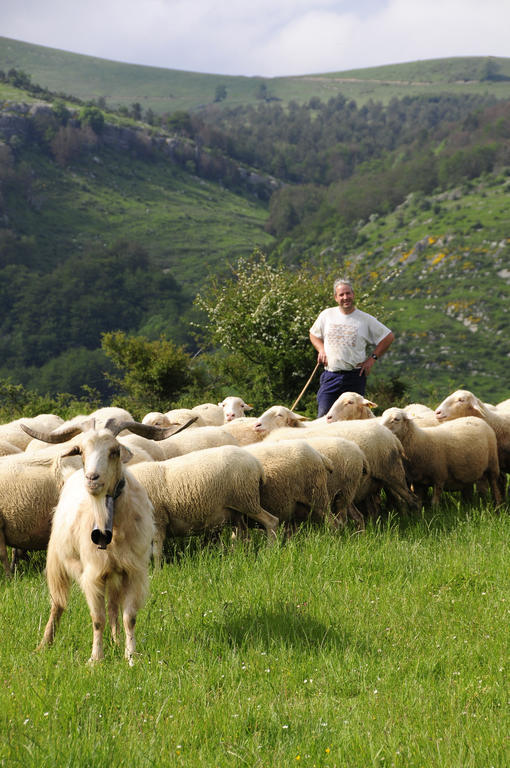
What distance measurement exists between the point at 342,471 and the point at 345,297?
2.38 meters

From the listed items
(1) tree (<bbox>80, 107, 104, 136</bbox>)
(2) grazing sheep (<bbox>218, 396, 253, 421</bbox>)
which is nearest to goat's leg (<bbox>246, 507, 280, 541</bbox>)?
(2) grazing sheep (<bbox>218, 396, 253, 421</bbox>)

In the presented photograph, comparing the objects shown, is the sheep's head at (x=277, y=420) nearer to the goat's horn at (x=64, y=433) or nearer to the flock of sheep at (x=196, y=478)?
the flock of sheep at (x=196, y=478)

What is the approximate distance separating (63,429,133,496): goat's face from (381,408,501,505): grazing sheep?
14.2ft

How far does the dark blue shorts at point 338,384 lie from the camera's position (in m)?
8.80

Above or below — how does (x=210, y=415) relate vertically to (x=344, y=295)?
below

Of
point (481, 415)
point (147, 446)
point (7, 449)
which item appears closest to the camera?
point (147, 446)

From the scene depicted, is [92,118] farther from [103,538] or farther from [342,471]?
[103,538]

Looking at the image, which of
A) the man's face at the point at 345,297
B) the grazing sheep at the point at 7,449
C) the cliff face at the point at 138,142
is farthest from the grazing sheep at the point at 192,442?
the cliff face at the point at 138,142

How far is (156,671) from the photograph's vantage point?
12.7ft

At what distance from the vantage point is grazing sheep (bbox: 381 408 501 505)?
784cm

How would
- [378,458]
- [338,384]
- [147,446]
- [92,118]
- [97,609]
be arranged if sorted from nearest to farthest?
[97,609] < [378,458] < [147,446] < [338,384] < [92,118]

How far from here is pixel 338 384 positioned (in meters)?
8.85

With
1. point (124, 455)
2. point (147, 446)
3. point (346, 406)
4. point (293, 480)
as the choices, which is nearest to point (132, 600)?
point (124, 455)

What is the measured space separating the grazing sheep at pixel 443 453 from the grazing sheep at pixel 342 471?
883mm
